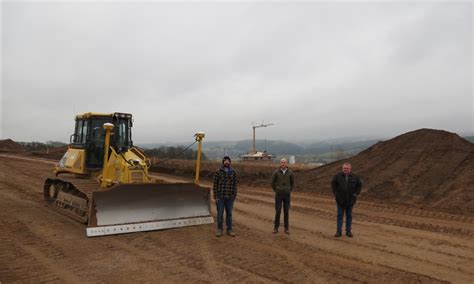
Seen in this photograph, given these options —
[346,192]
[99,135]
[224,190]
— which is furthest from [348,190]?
[99,135]

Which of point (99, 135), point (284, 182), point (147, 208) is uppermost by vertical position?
point (99, 135)

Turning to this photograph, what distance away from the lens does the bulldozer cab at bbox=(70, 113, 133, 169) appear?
415 inches

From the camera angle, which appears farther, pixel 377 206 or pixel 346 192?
pixel 377 206

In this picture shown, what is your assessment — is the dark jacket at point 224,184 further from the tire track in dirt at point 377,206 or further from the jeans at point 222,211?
the tire track in dirt at point 377,206

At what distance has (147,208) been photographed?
8938 millimetres

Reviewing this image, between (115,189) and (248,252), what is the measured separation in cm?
334

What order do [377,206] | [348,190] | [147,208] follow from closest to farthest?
[348,190], [147,208], [377,206]

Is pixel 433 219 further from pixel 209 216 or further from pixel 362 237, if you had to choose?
pixel 209 216

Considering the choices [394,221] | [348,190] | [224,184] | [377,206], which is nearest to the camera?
[348,190]

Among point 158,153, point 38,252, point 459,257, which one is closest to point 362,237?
point 459,257

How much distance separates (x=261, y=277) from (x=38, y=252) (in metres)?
4.19

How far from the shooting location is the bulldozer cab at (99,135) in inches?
415

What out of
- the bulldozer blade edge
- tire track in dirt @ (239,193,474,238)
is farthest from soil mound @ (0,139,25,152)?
the bulldozer blade edge

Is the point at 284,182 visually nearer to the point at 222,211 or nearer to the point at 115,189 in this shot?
the point at 222,211
